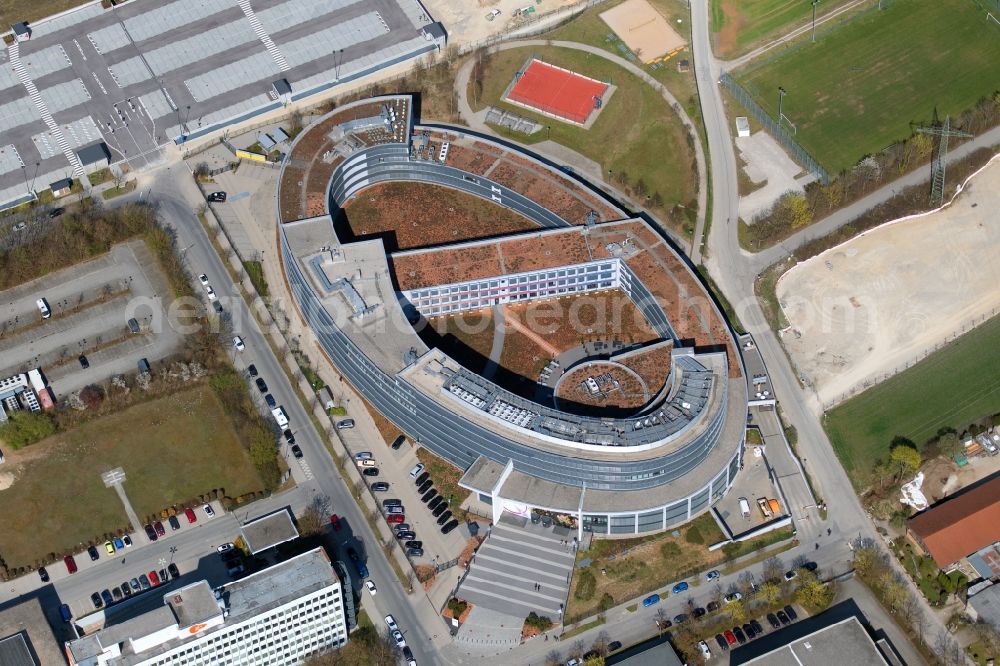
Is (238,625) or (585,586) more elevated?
(238,625)

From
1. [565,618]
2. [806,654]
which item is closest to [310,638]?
[565,618]

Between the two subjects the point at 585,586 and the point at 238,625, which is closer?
the point at 238,625

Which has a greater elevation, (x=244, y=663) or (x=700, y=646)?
(x=244, y=663)

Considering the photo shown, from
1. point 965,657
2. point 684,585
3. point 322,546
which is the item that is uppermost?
point 322,546

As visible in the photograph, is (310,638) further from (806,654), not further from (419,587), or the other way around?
(806,654)

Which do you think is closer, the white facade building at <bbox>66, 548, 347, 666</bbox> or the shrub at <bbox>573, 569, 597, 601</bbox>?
the white facade building at <bbox>66, 548, 347, 666</bbox>
